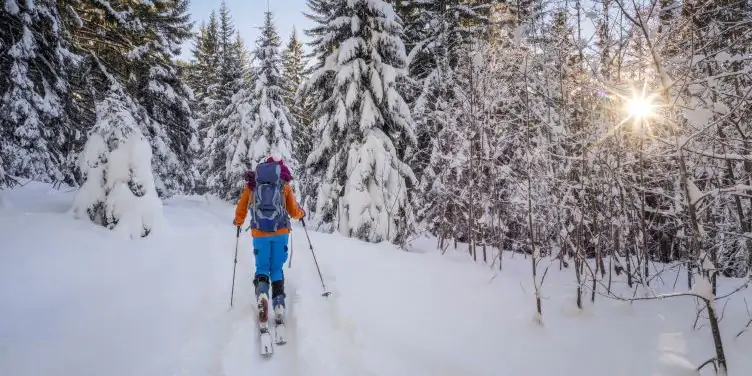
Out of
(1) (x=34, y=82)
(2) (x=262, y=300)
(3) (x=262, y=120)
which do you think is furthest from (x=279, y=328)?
(3) (x=262, y=120)

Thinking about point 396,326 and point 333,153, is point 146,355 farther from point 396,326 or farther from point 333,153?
point 333,153

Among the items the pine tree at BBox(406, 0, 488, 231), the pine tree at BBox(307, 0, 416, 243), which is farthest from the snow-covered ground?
the pine tree at BBox(406, 0, 488, 231)

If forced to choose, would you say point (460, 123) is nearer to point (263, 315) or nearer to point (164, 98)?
point (263, 315)

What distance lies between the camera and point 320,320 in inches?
189

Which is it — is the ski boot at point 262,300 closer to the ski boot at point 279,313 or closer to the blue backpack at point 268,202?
the ski boot at point 279,313

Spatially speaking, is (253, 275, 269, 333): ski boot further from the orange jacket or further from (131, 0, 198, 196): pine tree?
(131, 0, 198, 196): pine tree

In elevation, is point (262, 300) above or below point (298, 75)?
below

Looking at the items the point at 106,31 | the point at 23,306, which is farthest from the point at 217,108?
the point at 23,306

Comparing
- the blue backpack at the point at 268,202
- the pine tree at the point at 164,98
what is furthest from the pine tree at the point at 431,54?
the pine tree at the point at 164,98

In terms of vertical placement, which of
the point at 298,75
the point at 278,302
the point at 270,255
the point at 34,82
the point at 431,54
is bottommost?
the point at 278,302

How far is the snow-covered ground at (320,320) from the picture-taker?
3855 mm

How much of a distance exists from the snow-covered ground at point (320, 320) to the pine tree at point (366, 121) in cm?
420

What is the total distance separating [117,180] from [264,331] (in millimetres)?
6368

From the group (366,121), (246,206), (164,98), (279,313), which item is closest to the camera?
(279,313)
